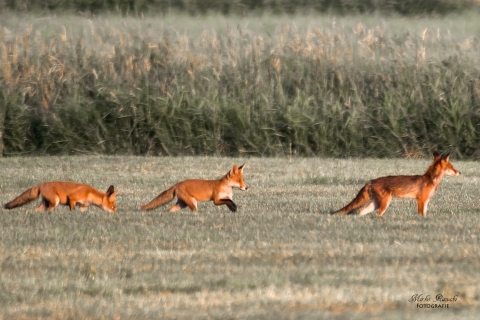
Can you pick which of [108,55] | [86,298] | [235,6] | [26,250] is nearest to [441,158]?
[26,250]

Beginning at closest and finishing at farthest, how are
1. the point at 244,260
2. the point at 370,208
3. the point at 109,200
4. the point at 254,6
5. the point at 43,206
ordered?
the point at 244,260
the point at 370,208
the point at 43,206
the point at 109,200
the point at 254,6

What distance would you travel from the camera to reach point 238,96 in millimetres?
16125

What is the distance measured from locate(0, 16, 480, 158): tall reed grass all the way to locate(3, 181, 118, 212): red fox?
621 centimetres

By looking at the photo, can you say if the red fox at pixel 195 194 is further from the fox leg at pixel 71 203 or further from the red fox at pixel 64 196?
the fox leg at pixel 71 203

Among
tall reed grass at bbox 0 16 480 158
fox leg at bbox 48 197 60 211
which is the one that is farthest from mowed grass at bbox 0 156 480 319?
tall reed grass at bbox 0 16 480 158

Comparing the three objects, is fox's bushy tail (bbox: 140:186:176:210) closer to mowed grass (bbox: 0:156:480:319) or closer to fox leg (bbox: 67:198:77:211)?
mowed grass (bbox: 0:156:480:319)

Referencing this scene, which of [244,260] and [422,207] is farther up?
[244,260]

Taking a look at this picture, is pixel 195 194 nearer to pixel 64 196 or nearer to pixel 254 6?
pixel 64 196

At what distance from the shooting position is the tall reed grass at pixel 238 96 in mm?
15602

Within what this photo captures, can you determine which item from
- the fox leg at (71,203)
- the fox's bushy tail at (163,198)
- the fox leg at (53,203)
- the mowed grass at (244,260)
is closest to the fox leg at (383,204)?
the mowed grass at (244,260)

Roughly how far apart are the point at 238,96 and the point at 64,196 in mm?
7118

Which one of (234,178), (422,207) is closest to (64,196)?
(234,178)

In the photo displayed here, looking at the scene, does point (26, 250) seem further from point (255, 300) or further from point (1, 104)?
point (1, 104)

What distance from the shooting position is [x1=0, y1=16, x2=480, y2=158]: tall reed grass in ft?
51.2
